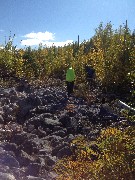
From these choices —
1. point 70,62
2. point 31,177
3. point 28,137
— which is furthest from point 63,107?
point 70,62

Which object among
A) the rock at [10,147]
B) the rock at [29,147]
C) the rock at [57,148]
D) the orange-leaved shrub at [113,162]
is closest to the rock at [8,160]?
the rock at [10,147]

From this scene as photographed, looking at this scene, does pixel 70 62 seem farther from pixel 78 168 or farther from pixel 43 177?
pixel 78 168

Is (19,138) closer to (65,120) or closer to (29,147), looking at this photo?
(29,147)

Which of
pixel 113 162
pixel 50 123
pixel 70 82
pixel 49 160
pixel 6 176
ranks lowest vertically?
pixel 49 160

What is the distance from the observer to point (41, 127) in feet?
36.9

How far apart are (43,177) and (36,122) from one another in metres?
4.01

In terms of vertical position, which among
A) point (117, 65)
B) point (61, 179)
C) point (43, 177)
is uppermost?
point (117, 65)

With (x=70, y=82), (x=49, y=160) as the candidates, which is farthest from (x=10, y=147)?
(x=70, y=82)

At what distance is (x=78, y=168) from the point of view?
569cm

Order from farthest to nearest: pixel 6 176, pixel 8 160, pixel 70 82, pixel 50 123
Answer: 1. pixel 70 82
2. pixel 50 123
3. pixel 8 160
4. pixel 6 176

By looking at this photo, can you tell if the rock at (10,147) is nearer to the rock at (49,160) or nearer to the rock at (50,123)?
the rock at (49,160)

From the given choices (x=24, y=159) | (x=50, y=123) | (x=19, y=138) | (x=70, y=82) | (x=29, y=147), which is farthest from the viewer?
(x=70, y=82)

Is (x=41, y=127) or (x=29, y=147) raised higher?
(x=41, y=127)

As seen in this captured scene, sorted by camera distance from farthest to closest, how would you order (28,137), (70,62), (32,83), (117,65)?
(70,62) < (32,83) < (117,65) < (28,137)
